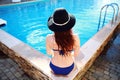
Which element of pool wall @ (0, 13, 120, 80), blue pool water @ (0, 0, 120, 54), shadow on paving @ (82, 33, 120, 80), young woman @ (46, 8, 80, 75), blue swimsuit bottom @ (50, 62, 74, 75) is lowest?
blue pool water @ (0, 0, 120, 54)

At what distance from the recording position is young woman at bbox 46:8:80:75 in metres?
1.81

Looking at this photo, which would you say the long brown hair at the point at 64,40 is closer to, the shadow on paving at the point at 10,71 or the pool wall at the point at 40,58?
the pool wall at the point at 40,58

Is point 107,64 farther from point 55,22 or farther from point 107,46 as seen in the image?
point 55,22

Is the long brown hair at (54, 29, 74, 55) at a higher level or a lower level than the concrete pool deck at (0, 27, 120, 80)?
higher

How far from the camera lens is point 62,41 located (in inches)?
74.1

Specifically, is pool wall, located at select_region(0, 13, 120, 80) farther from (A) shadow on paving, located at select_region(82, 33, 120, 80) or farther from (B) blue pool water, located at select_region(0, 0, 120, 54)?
(B) blue pool water, located at select_region(0, 0, 120, 54)

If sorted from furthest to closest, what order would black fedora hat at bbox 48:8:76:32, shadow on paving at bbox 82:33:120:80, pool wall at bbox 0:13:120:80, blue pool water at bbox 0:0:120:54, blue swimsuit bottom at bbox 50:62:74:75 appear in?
blue pool water at bbox 0:0:120:54 → shadow on paving at bbox 82:33:120:80 → pool wall at bbox 0:13:120:80 → blue swimsuit bottom at bbox 50:62:74:75 → black fedora hat at bbox 48:8:76:32

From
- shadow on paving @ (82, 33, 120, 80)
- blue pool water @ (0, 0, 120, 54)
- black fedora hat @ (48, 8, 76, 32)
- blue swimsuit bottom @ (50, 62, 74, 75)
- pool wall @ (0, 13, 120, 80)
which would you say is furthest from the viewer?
blue pool water @ (0, 0, 120, 54)

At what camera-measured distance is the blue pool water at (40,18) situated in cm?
555

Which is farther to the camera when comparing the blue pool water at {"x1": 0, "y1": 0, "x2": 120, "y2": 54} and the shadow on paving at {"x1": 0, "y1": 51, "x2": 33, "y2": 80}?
the blue pool water at {"x1": 0, "y1": 0, "x2": 120, "y2": 54}

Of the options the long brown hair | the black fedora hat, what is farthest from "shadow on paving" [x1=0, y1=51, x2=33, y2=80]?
the black fedora hat

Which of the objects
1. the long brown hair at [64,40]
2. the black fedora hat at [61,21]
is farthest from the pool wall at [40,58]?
the black fedora hat at [61,21]

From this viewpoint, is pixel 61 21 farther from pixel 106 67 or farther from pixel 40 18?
pixel 40 18

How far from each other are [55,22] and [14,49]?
5.04ft
